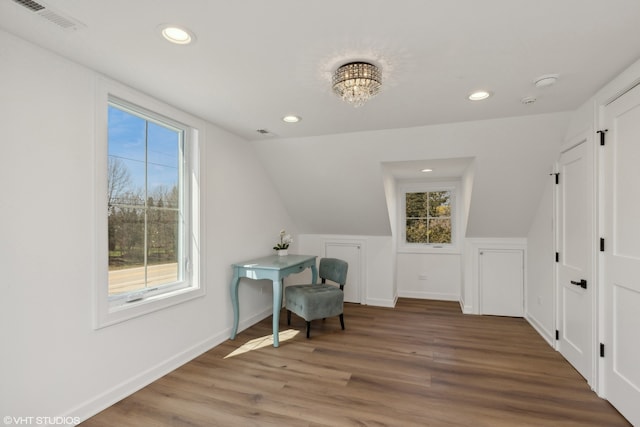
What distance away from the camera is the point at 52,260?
1833 millimetres

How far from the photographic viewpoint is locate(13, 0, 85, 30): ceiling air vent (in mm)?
1402

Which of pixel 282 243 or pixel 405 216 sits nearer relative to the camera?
pixel 282 243

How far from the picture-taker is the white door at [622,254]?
1.91m

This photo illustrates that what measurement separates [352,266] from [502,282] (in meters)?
2.06

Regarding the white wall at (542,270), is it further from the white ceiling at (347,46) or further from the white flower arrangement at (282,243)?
the white flower arrangement at (282,243)

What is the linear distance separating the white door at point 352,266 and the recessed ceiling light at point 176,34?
12.1 ft

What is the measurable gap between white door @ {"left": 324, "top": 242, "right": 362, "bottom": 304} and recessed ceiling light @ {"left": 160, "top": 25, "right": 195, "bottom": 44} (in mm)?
3697

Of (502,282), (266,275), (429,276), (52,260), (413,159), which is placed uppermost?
(413,159)

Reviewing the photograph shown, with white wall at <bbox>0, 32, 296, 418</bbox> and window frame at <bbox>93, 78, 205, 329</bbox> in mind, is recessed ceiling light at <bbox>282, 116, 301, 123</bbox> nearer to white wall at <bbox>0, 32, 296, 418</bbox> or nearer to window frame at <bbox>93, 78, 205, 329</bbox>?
window frame at <bbox>93, 78, 205, 329</bbox>

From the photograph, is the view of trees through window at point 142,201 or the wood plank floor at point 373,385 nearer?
the wood plank floor at point 373,385

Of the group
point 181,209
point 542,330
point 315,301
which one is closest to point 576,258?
point 542,330

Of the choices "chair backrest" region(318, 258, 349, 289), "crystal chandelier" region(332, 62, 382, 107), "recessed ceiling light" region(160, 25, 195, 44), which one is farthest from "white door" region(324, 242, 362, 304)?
"recessed ceiling light" region(160, 25, 195, 44)

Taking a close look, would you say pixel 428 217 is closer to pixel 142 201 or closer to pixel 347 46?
pixel 347 46

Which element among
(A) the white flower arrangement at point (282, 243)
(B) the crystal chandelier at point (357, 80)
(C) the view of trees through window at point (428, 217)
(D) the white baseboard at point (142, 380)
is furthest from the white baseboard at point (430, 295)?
(B) the crystal chandelier at point (357, 80)
